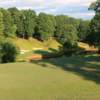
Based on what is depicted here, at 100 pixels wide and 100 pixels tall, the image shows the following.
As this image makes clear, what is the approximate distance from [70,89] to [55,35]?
124 metres

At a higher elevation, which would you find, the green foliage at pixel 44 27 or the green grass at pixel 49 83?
the green grass at pixel 49 83

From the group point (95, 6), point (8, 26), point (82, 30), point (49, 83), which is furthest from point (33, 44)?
point (49, 83)

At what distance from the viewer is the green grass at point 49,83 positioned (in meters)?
25.0

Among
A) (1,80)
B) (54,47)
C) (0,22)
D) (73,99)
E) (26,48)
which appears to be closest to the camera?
(73,99)

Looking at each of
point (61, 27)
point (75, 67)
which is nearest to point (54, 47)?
point (61, 27)

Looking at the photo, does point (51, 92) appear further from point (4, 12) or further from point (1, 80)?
point (4, 12)

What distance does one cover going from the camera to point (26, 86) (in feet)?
95.1

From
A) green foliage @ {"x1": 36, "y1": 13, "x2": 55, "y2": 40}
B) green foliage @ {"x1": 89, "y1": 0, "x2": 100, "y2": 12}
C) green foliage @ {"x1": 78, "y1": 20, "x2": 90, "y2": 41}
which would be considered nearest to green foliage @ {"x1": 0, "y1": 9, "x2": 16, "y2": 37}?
green foliage @ {"x1": 36, "y1": 13, "x2": 55, "y2": 40}

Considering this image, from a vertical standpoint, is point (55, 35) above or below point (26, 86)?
below

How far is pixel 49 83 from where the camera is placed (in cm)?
3005

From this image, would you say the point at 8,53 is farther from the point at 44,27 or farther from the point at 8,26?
the point at 44,27

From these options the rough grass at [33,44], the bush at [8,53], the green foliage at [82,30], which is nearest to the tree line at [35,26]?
the rough grass at [33,44]

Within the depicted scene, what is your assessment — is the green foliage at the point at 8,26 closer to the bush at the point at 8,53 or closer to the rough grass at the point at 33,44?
the rough grass at the point at 33,44

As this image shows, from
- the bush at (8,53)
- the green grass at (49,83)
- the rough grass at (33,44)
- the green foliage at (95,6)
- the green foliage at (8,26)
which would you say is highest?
the green foliage at (95,6)
